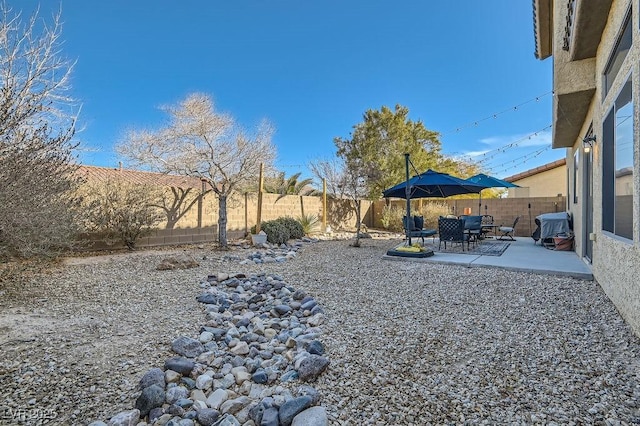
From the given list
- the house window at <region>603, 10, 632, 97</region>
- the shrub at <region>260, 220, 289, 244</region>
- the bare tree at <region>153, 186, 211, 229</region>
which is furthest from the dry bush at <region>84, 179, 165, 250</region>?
the house window at <region>603, 10, 632, 97</region>

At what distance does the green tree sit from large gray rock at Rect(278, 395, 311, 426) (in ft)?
44.7

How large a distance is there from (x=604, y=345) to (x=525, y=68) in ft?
38.8

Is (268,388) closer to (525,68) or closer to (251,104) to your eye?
(251,104)

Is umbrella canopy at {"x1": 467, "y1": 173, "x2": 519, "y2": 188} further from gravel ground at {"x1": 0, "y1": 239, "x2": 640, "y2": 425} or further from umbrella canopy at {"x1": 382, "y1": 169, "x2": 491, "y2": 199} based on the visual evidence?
gravel ground at {"x1": 0, "y1": 239, "x2": 640, "y2": 425}

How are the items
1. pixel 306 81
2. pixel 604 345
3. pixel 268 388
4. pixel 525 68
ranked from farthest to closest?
1. pixel 306 81
2. pixel 525 68
3. pixel 604 345
4. pixel 268 388

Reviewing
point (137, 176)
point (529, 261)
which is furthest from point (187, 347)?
point (137, 176)

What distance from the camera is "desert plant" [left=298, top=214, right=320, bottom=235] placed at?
12.4m

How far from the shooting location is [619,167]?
3.77m

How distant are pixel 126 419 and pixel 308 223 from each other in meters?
10.6

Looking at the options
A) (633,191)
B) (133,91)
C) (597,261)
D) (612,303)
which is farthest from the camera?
(133,91)

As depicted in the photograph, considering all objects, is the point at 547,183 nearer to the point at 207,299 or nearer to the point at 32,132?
the point at 207,299

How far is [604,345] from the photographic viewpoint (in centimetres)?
278

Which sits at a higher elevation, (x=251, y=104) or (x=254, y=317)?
(x=251, y=104)

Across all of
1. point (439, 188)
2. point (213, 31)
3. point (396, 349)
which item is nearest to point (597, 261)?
point (396, 349)
